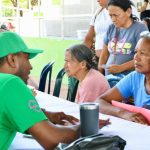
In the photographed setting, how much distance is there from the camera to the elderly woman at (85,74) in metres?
2.68

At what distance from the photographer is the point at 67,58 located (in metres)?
2.94

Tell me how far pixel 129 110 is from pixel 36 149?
0.72m

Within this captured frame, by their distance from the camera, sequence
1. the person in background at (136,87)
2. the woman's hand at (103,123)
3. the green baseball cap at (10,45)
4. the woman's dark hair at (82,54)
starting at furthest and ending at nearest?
the woman's dark hair at (82,54) < the person in background at (136,87) < the woman's hand at (103,123) < the green baseball cap at (10,45)

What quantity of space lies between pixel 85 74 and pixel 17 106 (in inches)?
61.9

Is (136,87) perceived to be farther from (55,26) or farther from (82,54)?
(55,26)

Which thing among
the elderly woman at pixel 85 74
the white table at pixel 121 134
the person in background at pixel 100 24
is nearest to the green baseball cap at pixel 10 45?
the white table at pixel 121 134

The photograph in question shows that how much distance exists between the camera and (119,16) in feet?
10.7

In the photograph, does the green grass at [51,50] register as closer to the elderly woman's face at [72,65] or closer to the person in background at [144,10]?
the person in background at [144,10]

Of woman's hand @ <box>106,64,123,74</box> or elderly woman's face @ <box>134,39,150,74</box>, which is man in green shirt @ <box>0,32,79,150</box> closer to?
elderly woman's face @ <box>134,39,150,74</box>

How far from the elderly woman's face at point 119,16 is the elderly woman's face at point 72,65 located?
0.62 metres

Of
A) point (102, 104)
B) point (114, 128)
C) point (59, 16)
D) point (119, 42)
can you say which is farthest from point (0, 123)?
point (59, 16)

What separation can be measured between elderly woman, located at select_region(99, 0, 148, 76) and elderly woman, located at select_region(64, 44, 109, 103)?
1.25ft

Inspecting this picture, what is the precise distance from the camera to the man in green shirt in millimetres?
1301

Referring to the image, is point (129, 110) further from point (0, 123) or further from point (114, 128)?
point (0, 123)
